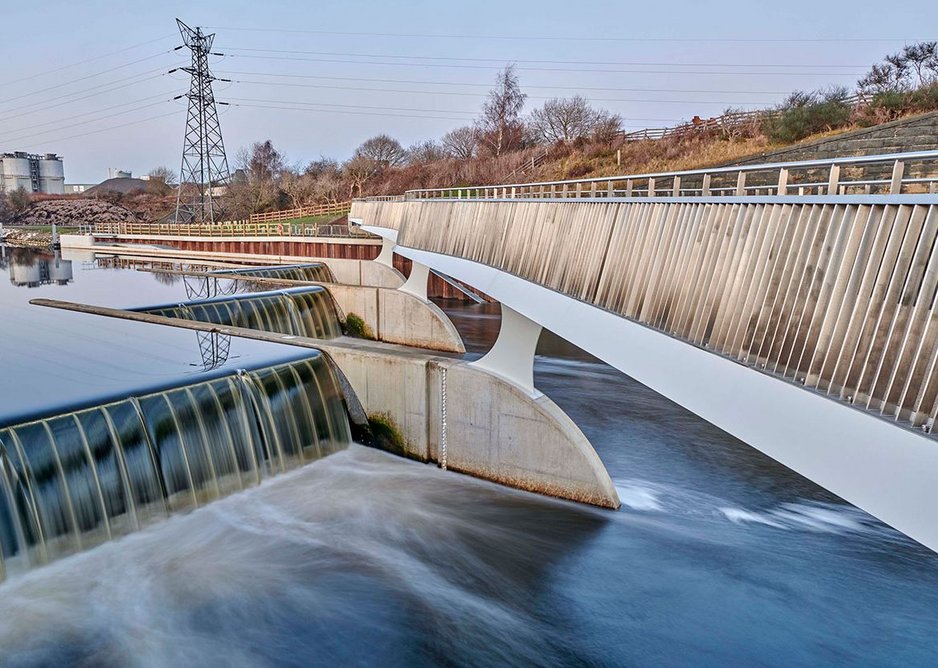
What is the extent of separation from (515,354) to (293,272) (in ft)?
65.5

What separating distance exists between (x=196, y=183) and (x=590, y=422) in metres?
49.4

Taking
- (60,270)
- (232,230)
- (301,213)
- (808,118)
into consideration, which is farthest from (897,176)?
(301,213)

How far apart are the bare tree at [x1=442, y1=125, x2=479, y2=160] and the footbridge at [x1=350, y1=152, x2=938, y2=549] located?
68.8 m

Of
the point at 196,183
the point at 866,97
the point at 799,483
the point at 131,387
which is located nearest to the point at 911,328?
the point at 799,483

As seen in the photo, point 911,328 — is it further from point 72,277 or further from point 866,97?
point 72,277

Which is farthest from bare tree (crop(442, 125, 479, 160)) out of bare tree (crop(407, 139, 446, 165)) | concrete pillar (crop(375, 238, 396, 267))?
concrete pillar (crop(375, 238, 396, 267))

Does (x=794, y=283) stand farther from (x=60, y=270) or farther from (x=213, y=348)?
(x=60, y=270)

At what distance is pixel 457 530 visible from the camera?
11.7m

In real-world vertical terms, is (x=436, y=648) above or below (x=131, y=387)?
below

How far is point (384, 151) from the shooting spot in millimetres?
89188

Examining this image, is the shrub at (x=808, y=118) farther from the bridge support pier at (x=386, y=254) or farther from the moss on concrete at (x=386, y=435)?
the moss on concrete at (x=386, y=435)

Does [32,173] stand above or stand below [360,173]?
below

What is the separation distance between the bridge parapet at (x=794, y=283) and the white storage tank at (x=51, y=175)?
158538mm

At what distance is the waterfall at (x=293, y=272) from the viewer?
30125mm
